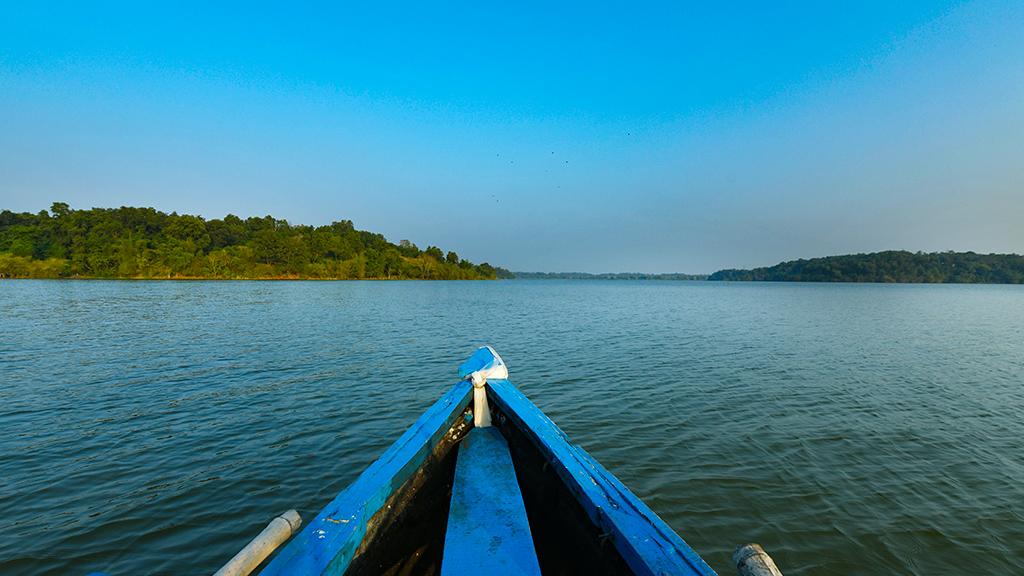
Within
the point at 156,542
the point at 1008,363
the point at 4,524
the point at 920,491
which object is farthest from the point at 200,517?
the point at 1008,363

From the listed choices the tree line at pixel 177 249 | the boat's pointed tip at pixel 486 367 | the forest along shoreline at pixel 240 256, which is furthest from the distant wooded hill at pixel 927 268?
the boat's pointed tip at pixel 486 367

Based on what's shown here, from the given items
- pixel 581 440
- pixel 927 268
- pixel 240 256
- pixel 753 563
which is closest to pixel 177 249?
pixel 240 256

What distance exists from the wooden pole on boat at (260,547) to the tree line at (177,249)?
457 feet

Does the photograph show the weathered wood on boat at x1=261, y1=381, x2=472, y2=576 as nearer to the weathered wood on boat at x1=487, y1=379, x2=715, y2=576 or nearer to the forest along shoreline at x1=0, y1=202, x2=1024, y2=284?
the weathered wood on boat at x1=487, y1=379, x2=715, y2=576

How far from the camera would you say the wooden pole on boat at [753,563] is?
6.04 ft

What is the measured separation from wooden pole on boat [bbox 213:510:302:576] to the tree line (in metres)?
139

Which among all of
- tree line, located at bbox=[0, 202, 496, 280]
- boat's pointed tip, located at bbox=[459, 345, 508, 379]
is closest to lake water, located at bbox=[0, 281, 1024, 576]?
boat's pointed tip, located at bbox=[459, 345, 508, 379]

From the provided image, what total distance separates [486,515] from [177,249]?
14646 centimetres

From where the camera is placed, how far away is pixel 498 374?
577 centimetres

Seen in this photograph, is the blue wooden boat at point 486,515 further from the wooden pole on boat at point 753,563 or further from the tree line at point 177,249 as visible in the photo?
the tree line at point 177,249

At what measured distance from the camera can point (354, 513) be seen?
2736 mm

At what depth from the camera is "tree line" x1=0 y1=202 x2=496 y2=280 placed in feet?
340

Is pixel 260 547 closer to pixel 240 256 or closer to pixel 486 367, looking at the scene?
pixel 486 367

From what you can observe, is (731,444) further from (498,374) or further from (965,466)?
(498,374)
